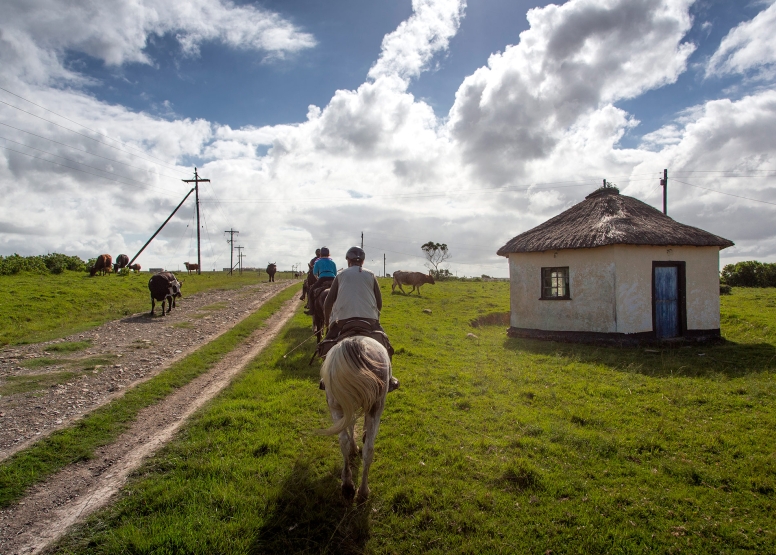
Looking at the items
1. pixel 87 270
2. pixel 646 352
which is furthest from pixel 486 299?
pixel 87 270

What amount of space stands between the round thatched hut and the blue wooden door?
3cm

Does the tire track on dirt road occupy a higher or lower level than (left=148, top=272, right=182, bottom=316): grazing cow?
lower

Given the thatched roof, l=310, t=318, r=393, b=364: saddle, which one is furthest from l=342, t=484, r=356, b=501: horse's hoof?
the thatched roof

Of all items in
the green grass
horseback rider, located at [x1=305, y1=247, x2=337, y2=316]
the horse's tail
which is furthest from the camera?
horseback rider, located at [x1=305, y1=247, x2=337, y2=316]

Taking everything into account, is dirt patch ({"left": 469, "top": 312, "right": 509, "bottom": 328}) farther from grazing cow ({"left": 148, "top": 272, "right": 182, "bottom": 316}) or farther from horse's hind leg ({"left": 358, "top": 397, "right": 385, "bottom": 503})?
horse's hind leg ({"left": 358, "top": 397, "right": 385, "bottom": 503})

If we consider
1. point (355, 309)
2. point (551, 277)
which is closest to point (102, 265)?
point (551, 277)

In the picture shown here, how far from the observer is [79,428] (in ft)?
18.2

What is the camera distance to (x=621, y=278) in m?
12.9

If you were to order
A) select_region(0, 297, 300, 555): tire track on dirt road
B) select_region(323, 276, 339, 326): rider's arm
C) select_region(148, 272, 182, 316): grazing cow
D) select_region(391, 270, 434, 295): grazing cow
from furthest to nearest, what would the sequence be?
select_region(391, 270, 434, 295): grazing cow, select_region(148, 272, 182, 316): grazing cow, select_region(323, 276, 339, 326): rider's arm, select_region(0, 297, 300, 555): tire track on dirt road

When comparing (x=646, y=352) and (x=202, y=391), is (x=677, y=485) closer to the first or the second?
(x=202, y=391)

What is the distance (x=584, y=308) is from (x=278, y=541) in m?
12.5

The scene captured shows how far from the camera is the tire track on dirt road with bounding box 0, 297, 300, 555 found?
11.6 ft

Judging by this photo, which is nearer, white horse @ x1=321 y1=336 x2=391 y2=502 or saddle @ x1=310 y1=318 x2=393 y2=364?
white horse @ x1=321 y1=336 x2=391 y2=502

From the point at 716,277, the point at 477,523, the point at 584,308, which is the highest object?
the point at 716,277
